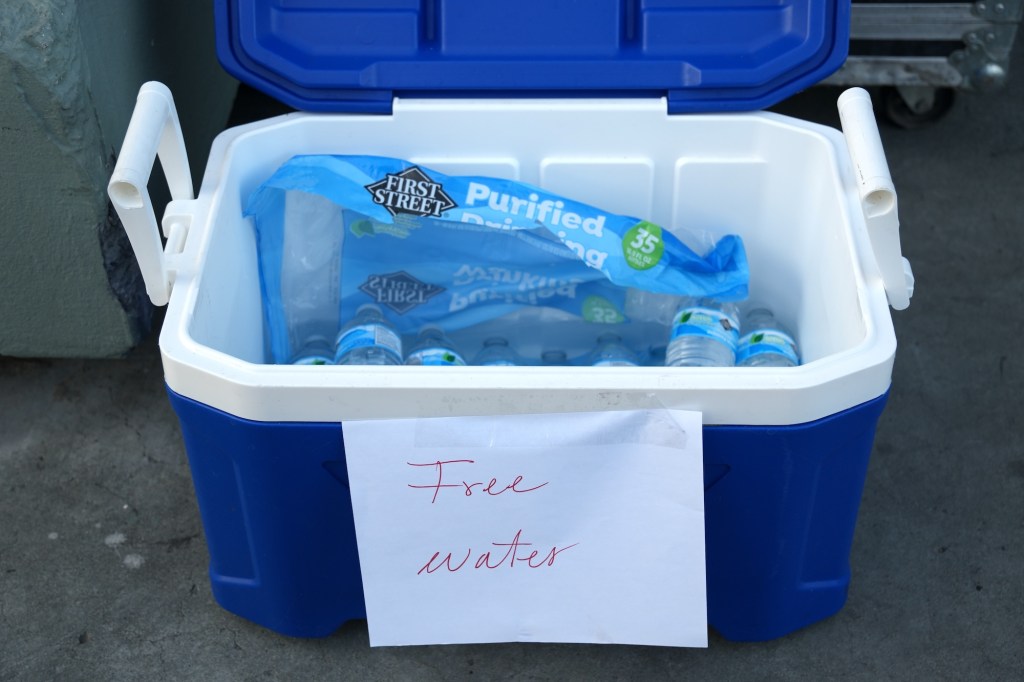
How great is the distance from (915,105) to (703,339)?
0.97 m

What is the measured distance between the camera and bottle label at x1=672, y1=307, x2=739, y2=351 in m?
1.15

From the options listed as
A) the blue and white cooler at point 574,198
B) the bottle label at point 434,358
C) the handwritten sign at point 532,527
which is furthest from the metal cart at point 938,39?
the handwritten sign at point 532,527

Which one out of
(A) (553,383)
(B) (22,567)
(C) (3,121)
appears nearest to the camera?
(A) (553,383)

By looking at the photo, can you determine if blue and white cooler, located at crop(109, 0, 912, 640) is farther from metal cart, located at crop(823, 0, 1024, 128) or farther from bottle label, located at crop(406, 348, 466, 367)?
metal cart, located at crop(823, 0, 1024, 128)

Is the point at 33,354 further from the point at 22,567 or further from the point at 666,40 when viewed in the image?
the point at 666,40

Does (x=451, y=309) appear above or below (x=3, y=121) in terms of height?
below

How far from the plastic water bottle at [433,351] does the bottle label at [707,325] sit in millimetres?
241

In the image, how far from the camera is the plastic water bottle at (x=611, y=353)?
1.26 m

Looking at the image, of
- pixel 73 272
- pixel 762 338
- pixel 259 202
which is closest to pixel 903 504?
pixel 762 338

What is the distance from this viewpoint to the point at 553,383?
88 cm

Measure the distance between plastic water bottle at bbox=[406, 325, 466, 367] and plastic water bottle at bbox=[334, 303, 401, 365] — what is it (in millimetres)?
22

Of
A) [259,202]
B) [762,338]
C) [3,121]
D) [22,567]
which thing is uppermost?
[3,121]

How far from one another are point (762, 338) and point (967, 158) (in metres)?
0.96

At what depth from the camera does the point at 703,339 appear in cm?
117
